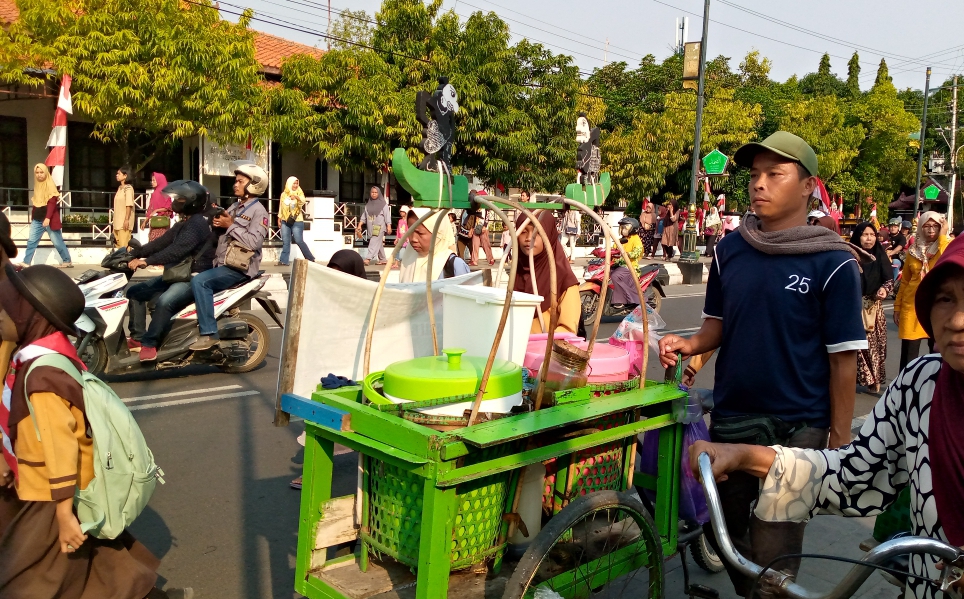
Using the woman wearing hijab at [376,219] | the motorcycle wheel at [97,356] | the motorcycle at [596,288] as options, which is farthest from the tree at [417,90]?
the motorcycle wheel at [97,356]

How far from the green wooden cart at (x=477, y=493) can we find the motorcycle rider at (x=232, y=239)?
4160 mm

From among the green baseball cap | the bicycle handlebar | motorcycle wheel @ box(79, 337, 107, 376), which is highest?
the green baseball cap

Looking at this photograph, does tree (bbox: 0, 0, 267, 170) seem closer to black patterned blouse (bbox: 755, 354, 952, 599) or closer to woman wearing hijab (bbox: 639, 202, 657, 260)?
woman wearing hijab (bbox: 639, 202, 657, 260)

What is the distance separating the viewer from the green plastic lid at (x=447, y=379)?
8.27 feet

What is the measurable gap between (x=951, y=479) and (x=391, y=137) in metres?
18.4

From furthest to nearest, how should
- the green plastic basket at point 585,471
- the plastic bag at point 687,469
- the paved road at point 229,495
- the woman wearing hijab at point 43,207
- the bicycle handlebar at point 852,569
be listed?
the woman wearing hijab at point 43,207
the paved road at point 229,495
the plastic bag at point 687,469
the green plastic basket at point 585,471
the bicycle handlebar at point 852,569

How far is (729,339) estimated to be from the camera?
9.45ft

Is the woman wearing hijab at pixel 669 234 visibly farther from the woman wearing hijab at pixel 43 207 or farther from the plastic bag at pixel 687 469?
the plastic bag at pixel 687 469

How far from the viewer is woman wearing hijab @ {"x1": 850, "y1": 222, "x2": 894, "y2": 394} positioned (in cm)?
732

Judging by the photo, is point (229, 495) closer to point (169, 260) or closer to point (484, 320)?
point (484, 320)

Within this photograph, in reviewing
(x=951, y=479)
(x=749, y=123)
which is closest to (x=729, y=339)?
(x=951, y=479)

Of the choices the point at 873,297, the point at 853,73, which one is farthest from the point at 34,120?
the point at 853,73

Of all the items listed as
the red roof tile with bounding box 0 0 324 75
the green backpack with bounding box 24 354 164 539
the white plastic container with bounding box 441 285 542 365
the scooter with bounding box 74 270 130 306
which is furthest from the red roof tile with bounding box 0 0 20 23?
the white plastic container with bounding box 441 285 542 365

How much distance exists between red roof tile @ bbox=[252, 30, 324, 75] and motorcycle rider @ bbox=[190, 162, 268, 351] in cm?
1350
